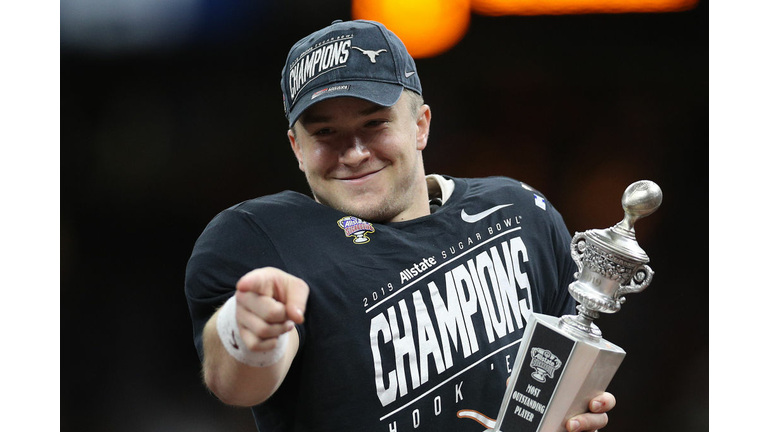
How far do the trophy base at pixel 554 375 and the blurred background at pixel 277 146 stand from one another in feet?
6.53

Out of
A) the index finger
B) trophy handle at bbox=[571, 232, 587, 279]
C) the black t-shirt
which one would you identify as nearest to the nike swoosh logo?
the black t-shirt

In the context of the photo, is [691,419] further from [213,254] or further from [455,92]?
[213,254]

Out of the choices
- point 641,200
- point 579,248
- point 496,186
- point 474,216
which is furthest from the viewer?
point 496,186

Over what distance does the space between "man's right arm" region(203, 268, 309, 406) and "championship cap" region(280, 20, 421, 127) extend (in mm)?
605

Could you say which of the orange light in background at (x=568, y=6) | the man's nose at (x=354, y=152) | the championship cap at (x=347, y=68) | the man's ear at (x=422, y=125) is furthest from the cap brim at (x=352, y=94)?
the orange light in background at (x=568, y=6)

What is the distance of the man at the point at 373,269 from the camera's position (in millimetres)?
1562

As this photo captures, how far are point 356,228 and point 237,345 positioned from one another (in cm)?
53

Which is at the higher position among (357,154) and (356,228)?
(357,154)

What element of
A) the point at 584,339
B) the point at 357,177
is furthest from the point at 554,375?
the point at 357,177

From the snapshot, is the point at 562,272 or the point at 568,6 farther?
the point at 568,6

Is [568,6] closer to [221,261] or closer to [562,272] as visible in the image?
[562,272]

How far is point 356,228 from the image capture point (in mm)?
1729

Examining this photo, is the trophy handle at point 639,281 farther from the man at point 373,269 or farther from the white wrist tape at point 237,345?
the white wrist tape at point 237,345

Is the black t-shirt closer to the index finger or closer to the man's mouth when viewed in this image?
the man's mouth
